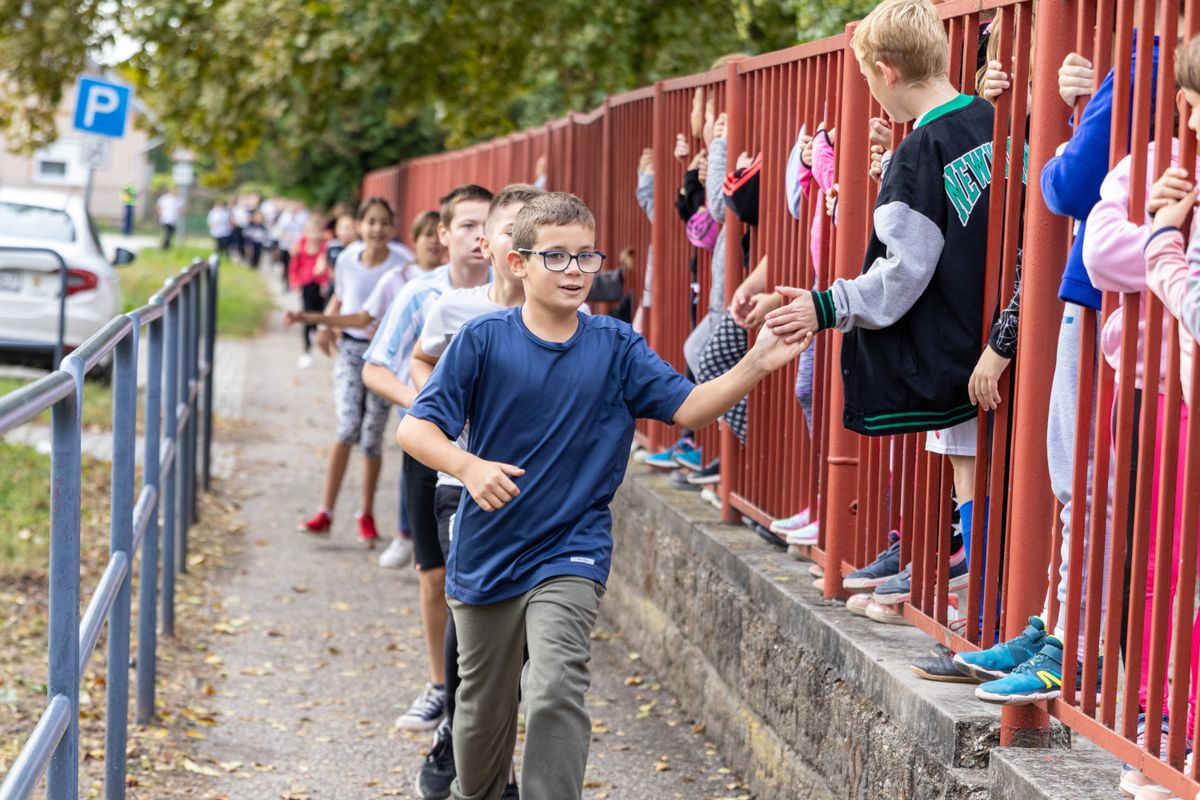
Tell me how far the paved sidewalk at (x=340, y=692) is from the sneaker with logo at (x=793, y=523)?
2.62ft

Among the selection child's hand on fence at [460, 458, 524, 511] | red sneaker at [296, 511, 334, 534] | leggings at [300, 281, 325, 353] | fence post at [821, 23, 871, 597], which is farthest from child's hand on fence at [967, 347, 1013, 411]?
leggings at [300, 281, 325, 353]

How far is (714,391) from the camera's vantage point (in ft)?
13.1

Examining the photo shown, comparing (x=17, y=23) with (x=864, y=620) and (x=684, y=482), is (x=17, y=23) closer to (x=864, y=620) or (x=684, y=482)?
(x=684, y=482)

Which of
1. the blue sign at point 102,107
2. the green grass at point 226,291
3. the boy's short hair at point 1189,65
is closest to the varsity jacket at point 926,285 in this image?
the boy's short hair at point 1189,65

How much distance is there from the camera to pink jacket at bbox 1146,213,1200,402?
2.82 meters

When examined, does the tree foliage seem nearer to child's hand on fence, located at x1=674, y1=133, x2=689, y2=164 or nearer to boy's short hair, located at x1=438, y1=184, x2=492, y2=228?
child's hand on fence, located at x1=674, y1=133, x2=689, y2=164

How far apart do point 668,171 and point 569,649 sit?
13.5ft

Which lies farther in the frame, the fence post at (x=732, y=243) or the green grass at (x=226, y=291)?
the green grass at (x=226, y=291)

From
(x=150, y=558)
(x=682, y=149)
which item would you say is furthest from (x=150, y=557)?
(x=682, y=149)

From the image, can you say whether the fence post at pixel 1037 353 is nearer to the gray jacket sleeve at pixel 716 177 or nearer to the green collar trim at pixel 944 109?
the green collar trim at pixel 944 109

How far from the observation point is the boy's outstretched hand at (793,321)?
3.83m

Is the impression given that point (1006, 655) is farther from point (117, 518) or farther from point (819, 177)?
point (117, 518)

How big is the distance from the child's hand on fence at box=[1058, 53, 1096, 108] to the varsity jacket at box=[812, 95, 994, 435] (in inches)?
20.9

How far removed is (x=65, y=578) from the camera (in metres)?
3.10
